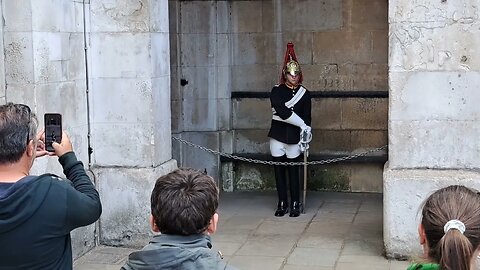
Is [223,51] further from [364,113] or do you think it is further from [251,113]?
[364,113]

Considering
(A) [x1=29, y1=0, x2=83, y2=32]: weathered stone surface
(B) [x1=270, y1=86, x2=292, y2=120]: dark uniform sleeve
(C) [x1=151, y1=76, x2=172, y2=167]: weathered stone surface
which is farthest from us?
(B) [x1=270, y1=86, x2=292, y2=120]: dark uniform sleeve

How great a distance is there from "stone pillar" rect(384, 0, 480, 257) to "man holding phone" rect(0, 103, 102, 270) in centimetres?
394

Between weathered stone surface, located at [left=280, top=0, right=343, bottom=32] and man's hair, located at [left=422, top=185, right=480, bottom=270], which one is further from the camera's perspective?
weathered stone surface, located at [left=280, top=0, right=343, bottom=32]

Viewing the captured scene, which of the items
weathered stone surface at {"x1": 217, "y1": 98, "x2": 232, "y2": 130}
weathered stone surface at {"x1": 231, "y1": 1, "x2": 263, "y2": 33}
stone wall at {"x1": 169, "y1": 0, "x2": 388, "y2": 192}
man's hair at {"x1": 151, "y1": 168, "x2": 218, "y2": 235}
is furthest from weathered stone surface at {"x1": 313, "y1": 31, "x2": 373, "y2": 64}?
man's hair at {"x1": 151, "y1": 168, "x2": 218, "y2": 235}

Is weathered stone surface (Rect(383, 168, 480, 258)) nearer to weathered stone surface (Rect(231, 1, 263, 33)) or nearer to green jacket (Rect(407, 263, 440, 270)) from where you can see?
weathered stone surface (Rect(231, 1, 263, 33))

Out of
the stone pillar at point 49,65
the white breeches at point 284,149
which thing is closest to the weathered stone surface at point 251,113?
the white breeches at point 284,149

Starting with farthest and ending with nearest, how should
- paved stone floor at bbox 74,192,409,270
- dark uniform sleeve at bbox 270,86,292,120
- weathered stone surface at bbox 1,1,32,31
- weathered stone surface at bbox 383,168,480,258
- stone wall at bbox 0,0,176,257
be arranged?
1. dark uniform sleeve at bbox 270,86,292,120
2. stone wall at bbox 0,0,176,257
3. paved stone floor at bbox 74,192,409,270
4. weathered stone surface at bbox 383,168,480,258
5. weathered stone surface at bbox 1,1,32,31

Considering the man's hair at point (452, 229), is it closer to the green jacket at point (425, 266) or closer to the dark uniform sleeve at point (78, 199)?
the green jacket at point (425, 266)

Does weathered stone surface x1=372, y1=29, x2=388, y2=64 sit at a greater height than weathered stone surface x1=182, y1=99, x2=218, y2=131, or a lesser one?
greater

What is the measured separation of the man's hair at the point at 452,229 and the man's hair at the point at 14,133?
149cm

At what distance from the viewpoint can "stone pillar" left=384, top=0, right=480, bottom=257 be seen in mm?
6496

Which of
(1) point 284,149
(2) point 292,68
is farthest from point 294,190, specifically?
(2) point 292,68

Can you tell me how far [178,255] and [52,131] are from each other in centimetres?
113

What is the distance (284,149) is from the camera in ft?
28.8
